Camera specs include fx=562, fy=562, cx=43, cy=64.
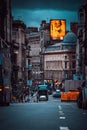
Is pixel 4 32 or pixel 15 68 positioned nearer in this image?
pixel 4 32

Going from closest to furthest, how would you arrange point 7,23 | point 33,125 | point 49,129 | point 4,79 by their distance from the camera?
1. point 49,129
2. point 33,125
3. point 4,79
4. point 7,23

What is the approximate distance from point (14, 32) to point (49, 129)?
127994 millimetres

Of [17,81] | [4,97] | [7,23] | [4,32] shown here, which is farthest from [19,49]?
[4,97]

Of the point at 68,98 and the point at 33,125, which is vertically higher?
the point at 33,125

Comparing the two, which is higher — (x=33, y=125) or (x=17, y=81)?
(x=33, y=125)

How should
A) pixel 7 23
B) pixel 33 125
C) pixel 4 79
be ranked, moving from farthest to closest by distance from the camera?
pixel 7 23, pixel 4 79, pixel 33 125

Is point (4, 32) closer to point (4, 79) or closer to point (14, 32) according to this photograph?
point (14, 32)

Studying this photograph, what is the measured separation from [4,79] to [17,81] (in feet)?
295

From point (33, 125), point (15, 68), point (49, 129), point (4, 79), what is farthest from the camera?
point (15, 68)

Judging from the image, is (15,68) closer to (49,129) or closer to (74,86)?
(74,86)

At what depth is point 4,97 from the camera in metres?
42.0

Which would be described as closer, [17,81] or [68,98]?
A: [68,98]

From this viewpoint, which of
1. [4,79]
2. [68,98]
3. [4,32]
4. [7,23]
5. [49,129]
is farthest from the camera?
[7,23]

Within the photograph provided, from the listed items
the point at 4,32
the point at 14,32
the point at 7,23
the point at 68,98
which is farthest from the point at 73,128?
the point at 14,32
